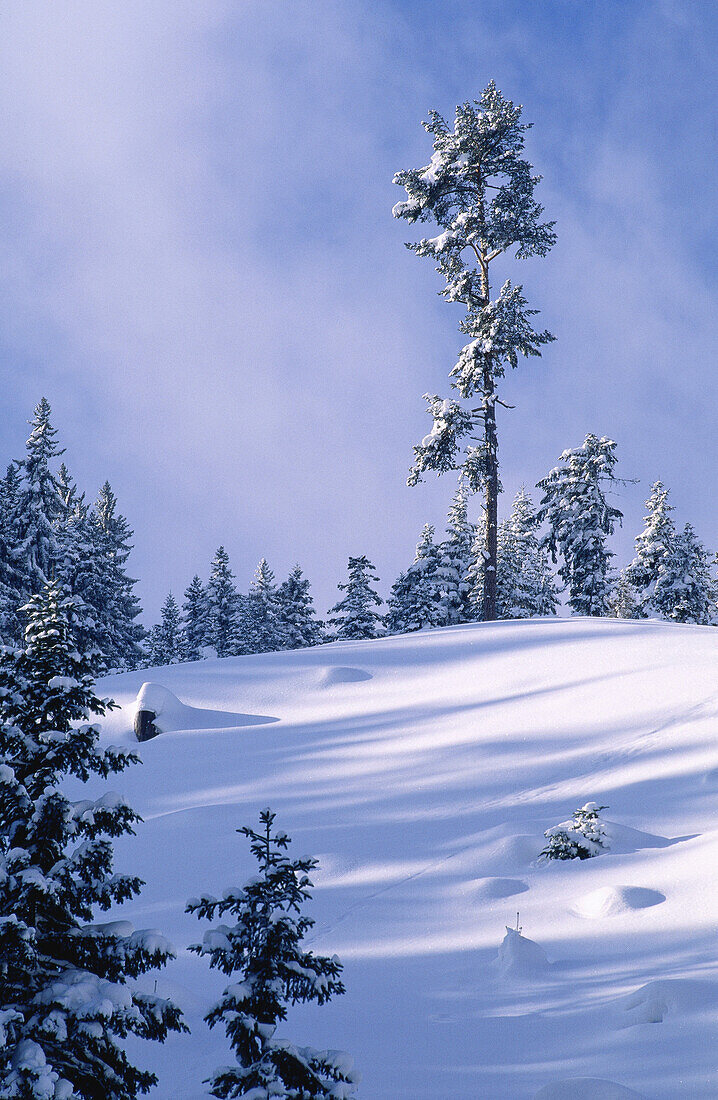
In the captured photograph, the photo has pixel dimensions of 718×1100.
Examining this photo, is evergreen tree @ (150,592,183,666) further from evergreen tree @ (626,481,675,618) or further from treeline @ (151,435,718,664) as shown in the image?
evergreen tree @ (626,481,675,618)

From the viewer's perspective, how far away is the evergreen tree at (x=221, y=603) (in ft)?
166

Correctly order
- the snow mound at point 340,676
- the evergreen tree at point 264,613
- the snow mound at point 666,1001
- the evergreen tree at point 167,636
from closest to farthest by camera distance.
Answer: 1. the snow mound at point 666,1001
2. the snow mound at point 340,676
3. the evergreen tree at point 264,613
4. the evergreen tree at point 167,636

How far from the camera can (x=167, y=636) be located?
188 feet

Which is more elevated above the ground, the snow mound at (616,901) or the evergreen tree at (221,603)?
the evergreen tree at (221,603)

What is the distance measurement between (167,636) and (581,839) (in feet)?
168

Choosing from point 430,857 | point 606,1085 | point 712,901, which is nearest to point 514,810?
point 430,857

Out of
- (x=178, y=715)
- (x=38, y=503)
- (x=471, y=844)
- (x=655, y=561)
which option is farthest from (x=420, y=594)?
(x=471, y=844)

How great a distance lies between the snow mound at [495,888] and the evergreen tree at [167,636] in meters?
49.2

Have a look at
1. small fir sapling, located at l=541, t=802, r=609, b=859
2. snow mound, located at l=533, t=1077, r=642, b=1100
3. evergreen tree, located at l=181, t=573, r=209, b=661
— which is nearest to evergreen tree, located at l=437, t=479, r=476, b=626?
evergreen tree, located at l=181, t=573, r=209, b=661

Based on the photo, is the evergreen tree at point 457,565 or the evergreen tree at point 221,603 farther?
the evergreen tree at point 221,603

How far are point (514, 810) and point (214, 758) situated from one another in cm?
615

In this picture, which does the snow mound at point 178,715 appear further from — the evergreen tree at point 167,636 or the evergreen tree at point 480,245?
the evergreen tree at point 167,636

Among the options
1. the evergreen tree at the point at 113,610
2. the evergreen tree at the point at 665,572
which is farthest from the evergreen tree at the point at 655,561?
the evergreen tree at the point at 113,610

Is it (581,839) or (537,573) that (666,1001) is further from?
(537,573)
